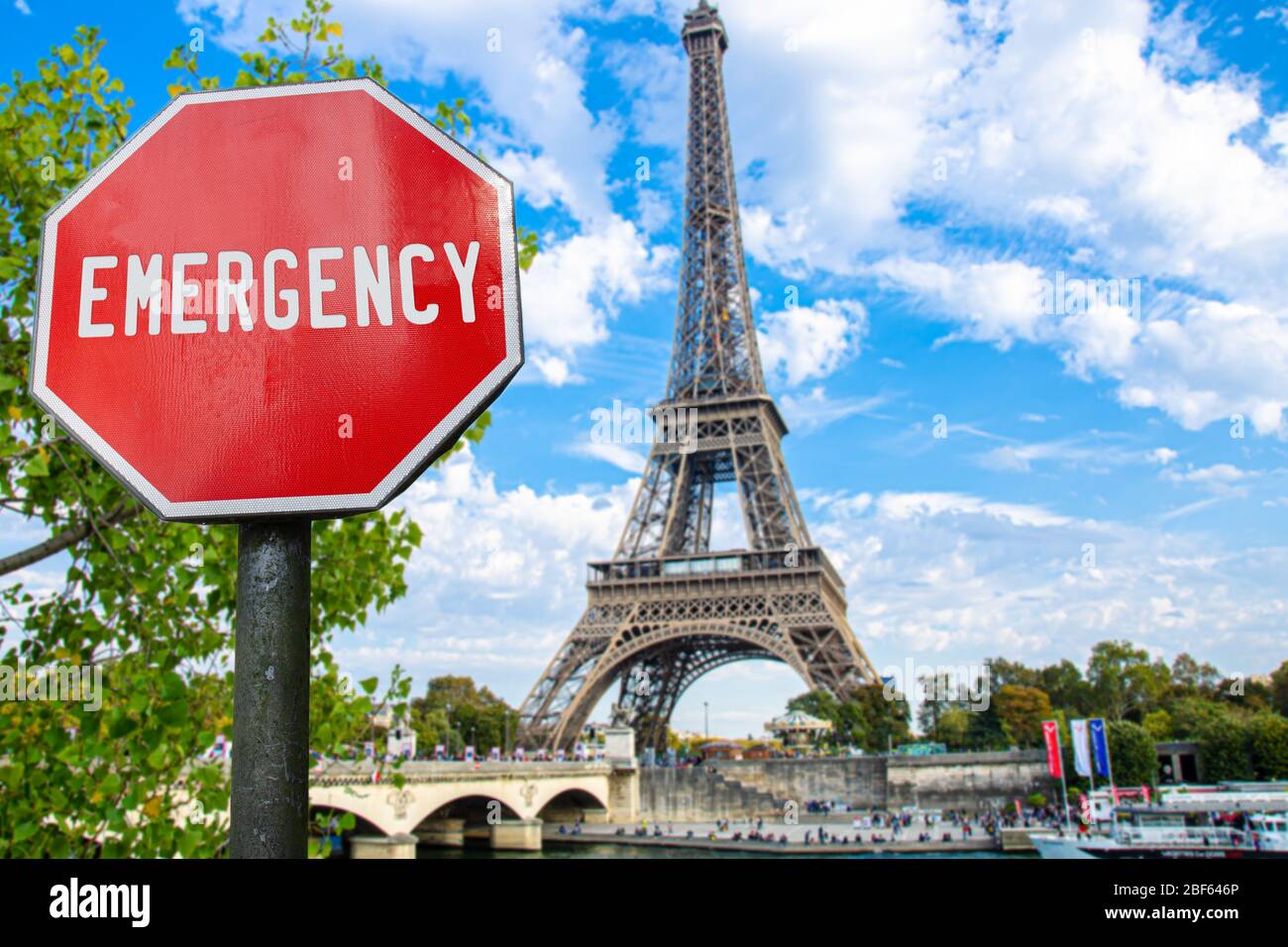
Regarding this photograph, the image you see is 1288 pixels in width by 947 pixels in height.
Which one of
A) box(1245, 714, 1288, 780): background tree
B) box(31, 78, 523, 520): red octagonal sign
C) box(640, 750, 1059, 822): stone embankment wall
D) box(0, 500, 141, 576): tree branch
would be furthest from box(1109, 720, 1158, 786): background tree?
box(31, 78, 523, 520): red octagonal sign

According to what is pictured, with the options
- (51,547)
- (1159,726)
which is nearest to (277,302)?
(51,547)

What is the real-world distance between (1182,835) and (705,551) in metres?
29.6

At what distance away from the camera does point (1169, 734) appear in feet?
220

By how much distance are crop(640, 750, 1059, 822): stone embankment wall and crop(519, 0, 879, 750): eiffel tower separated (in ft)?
19.0

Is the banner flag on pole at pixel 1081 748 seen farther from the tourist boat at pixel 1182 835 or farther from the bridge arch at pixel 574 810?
the bridge arch at pixel 574 810

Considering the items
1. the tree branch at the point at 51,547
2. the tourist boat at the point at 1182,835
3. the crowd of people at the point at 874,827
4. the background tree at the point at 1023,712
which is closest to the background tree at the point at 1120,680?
the background tree at the point at 1023,712

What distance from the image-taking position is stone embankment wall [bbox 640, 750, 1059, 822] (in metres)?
56.7

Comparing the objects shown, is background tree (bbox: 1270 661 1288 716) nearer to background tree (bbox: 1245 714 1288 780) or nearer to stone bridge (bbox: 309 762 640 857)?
background tree (bbox: 1245 714 1288 780)

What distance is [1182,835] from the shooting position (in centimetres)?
3744

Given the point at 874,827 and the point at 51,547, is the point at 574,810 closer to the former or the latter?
the point at 874,827

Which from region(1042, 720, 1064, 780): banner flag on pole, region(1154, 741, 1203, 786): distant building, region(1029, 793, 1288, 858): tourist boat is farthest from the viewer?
region(1154, 741, 1203, 786): distant building

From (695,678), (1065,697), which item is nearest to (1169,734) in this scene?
(1065,697)
